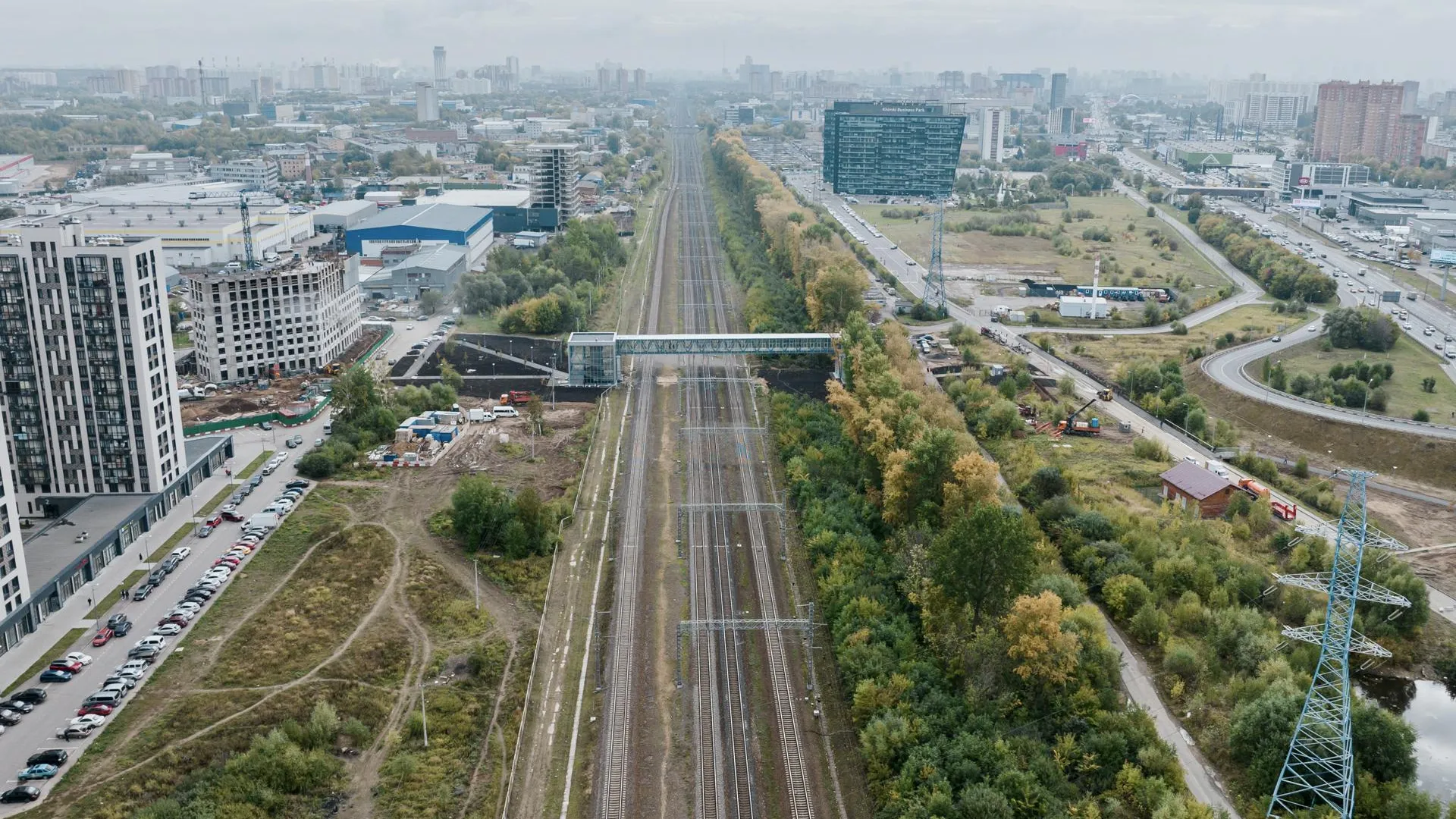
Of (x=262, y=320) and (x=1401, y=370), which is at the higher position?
(x=262, y=320)

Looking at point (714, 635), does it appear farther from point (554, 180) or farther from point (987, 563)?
point (554, 180)

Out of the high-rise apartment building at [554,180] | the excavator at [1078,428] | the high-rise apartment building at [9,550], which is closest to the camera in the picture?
the high-rise apartment building at [9,550]

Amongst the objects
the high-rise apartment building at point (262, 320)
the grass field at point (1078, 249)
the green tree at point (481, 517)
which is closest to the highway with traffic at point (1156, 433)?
the grass field at point (1078, 249)

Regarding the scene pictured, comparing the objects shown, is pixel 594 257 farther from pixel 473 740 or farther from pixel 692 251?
pixel 473 740

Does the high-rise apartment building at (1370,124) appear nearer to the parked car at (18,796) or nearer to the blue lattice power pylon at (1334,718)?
the blue lattice power pylon at (1334,718)

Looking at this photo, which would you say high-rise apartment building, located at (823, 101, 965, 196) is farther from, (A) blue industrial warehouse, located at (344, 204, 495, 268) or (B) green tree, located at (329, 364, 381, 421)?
(B) green tree, located at (329, 364, 381, 421)

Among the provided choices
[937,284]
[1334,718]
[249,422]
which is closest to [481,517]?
[249,422]
